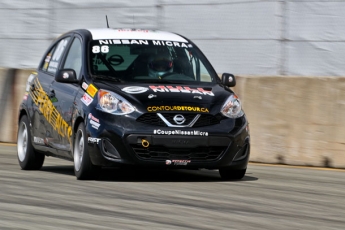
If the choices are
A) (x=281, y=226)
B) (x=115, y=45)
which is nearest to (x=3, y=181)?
(x=115, y=45)

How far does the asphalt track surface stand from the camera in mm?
7953

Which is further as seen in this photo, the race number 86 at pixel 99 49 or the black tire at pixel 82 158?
the race number 86 at pixel 99 49

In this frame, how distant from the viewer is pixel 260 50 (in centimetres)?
1614

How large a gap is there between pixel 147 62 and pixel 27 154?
1.98 metres

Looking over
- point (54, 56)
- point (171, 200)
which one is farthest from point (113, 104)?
point (54, 56)

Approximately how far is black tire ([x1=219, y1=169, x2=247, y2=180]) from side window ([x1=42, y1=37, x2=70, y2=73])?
2318mm

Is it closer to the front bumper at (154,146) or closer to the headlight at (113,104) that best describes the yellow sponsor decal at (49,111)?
the headlight at (113,104)

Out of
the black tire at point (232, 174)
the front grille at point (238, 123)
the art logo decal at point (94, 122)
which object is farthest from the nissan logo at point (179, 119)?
the black tire at point (232, 174)

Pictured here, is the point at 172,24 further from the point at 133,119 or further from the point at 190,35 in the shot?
the point at 133,119

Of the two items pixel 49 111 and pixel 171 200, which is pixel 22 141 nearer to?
pixel 49 111

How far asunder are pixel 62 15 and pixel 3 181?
839 cm

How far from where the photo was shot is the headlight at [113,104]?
421 inches

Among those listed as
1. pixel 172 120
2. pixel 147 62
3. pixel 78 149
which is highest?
pixel 147 62

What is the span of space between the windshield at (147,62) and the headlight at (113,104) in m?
0.55
